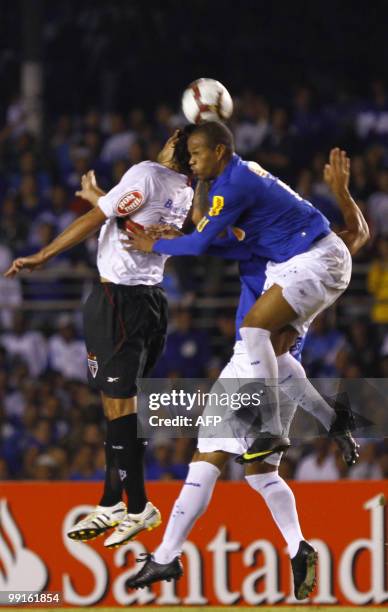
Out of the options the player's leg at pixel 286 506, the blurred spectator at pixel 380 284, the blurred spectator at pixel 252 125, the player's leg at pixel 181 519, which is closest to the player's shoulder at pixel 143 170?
the player's leg at pixel 286 506

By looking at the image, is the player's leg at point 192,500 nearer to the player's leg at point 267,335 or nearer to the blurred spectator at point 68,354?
the player's leg at point 267,335

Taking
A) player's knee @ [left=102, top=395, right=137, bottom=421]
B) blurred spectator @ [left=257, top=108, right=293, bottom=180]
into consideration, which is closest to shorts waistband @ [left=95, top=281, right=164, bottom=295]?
player's knee @ [left=102, top=395, right=137, bottom=421]

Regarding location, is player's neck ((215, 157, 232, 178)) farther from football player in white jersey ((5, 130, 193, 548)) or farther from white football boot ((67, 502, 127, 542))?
white football boot ((67, 502, 127, 542))

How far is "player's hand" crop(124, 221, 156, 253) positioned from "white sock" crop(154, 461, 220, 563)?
4.02 feet

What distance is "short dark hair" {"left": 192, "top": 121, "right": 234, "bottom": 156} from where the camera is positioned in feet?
23.8

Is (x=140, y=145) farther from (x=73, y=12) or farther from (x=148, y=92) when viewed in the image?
(x=73, y=12)

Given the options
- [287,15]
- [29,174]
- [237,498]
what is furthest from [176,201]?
[287,15]

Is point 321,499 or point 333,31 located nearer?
point 321,499

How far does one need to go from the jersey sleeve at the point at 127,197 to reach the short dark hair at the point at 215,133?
48 centimetres

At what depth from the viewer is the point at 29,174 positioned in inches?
588

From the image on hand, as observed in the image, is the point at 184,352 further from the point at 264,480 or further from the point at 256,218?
the point at 256,218

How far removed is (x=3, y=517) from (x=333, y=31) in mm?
10055

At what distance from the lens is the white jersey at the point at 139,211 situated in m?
7.61

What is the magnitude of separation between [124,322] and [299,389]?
41.8 inches
